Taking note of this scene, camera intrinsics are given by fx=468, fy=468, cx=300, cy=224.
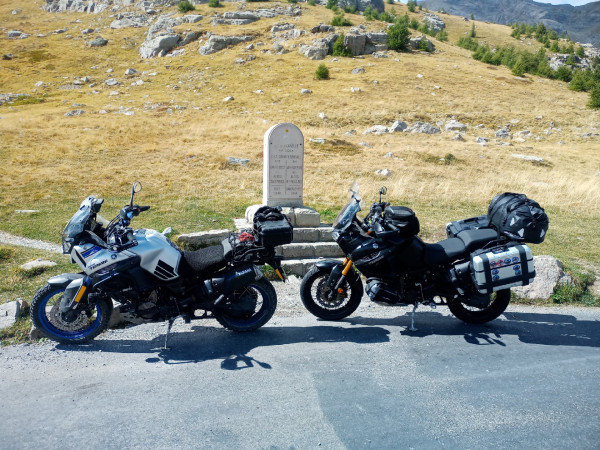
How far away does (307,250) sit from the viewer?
825 centimetres

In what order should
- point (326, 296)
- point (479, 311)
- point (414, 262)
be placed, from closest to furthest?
point (414, 262) → point (326, 296) → point (479, 311)

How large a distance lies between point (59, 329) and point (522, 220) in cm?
544

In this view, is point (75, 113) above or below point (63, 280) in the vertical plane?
below

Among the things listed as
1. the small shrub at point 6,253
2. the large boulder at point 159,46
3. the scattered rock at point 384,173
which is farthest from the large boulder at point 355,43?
the small shrub at point 6,253

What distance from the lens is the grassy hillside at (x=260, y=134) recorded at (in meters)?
13.3

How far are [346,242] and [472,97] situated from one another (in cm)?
3812

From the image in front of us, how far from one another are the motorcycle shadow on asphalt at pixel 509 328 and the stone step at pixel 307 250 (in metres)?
2.24

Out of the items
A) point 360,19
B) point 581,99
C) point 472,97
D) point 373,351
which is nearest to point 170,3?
point 360,19

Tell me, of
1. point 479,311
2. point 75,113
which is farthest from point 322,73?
point 479,311

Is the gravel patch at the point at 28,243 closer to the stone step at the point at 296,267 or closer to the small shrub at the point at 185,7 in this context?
the stone step at the point at 296,267

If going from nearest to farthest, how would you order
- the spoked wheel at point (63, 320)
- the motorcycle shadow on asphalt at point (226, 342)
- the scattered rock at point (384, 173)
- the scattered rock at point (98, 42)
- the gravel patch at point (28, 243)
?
the motorcycle shadow on asphalt at point (226, 342)
the spoked wheel at point (63, 320)
the gravel patch at point (28, 243)
the scattered rock at point (384, 173)
the scattered rock at point (98, 42)

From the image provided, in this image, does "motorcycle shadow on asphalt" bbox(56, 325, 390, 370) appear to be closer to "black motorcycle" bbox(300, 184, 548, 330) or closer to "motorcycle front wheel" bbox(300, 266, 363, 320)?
"motorcycle front wheel" bbox(300, 266, 363, 320)

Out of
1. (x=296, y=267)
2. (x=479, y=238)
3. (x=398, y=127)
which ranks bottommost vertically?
(x=398, y=127)

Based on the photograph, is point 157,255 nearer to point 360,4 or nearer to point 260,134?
point 260,134
